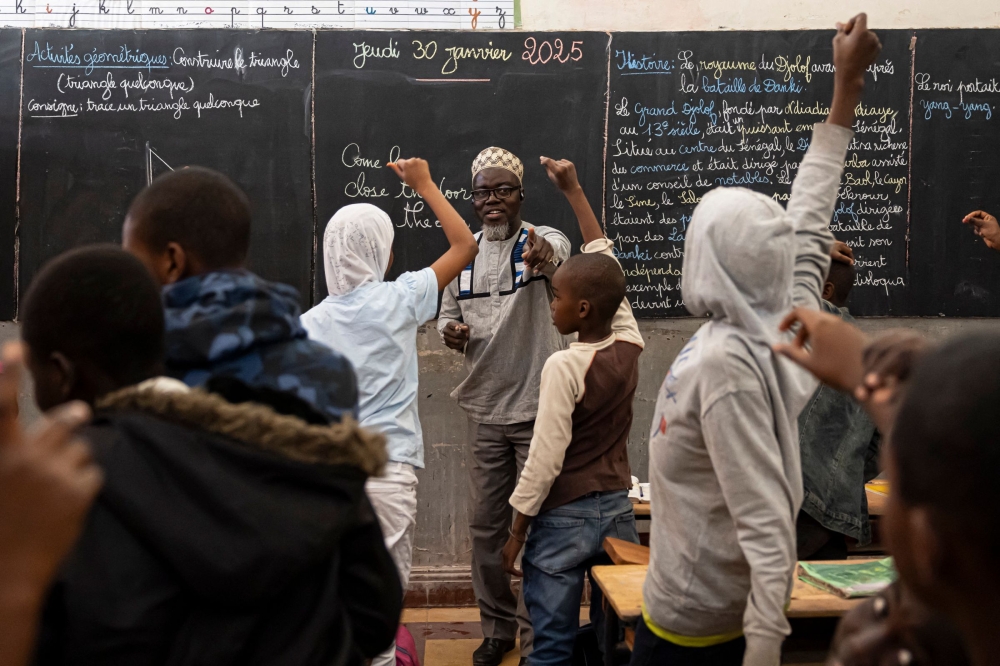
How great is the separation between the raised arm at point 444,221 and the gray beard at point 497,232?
99 centimetres

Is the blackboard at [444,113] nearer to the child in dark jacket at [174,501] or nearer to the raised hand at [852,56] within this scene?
the raised hand at [852,56]

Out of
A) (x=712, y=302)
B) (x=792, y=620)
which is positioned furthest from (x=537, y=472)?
(x=712, y=302)

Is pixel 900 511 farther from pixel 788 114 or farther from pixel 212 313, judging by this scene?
pixel 788 114

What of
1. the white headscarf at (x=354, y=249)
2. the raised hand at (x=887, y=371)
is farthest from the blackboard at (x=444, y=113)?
the raised hand at (x=887, y=371)

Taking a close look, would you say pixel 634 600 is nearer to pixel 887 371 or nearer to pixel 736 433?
pixel 736 433

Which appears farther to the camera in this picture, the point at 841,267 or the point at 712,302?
the point at 841,267

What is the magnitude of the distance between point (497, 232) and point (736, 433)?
7.04 ft

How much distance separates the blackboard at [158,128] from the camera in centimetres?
394

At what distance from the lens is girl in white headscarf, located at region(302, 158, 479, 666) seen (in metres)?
2.47

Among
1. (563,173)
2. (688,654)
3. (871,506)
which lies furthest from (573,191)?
(688,654)

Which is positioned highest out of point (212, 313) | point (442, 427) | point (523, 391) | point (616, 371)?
point (212, 313)

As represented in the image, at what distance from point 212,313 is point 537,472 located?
1491 mm

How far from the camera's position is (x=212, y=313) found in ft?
3.63

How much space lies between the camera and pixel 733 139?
13.4 ft
